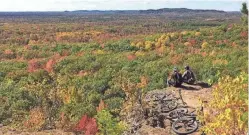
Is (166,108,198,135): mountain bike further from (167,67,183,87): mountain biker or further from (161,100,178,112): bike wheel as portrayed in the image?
(167,67,183,87): mountain biker

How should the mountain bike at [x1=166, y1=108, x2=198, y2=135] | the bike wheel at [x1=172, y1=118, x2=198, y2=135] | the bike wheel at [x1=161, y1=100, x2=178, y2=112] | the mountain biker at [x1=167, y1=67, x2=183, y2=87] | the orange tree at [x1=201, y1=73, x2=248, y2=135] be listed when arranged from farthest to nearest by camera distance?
the mountain biker at [x1=167, y1=67, x2=183, y2=87] → the bike wheel at [x1=161, y1=100, x2=178, y2=112] → the mountain bike at [x1=166, y1=108, x2=198, y2=135] → the bike wheel at [x1=172, y1=118, x2=198, y2=135] → the orange tree at [x1=201, y1=73, x2=248, y2=135]

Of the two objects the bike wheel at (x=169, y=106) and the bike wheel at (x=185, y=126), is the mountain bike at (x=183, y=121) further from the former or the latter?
the bike wheel at (x=169, y=106)

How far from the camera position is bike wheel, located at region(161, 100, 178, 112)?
895 inches

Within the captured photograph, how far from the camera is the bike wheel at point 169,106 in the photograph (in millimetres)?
22734

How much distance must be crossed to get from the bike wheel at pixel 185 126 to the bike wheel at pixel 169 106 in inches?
79.1

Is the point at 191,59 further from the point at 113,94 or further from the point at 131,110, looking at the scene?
the point at 131,110

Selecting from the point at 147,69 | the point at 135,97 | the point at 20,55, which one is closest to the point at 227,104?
the point at 135,97

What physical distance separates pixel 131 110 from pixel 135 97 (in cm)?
Result: 71

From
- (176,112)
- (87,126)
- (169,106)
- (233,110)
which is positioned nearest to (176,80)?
(169,106)

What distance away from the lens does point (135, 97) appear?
78.1 feet

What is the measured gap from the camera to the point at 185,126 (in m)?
20.2

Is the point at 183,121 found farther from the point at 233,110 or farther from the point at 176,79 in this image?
the point at 233,110

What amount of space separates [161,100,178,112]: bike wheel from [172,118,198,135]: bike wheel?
6.59 feet

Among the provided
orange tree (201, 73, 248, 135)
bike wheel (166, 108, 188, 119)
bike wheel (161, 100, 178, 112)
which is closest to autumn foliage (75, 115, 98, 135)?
bike wheel (161, 100, 178, 112)
